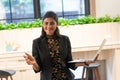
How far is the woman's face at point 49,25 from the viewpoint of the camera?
1.89 m

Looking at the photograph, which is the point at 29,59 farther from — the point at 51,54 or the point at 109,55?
the point at 109,55

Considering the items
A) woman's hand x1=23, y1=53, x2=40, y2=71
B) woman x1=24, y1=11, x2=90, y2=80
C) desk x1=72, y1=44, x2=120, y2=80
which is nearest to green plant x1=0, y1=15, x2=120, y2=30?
desk x1=72, y1=44, x2=120, y2=80

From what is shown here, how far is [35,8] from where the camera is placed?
4641mm

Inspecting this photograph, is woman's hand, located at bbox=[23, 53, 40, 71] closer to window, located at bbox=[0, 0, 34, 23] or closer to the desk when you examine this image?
the desk

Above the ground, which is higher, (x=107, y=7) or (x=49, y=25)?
(x=107, y=7)

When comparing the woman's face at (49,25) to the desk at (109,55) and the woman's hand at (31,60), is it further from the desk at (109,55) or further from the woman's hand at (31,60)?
the desk at (109,55)

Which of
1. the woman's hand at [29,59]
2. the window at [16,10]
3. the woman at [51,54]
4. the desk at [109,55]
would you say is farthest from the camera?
the window at [16,10]

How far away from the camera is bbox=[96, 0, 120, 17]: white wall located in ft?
15.1

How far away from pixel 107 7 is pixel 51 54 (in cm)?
301

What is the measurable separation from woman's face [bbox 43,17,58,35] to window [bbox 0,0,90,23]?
2783 millimetres

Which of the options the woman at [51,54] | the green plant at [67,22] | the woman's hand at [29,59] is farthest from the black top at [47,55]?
the green plant at [67,22]

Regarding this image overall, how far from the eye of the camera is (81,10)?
15.9ft

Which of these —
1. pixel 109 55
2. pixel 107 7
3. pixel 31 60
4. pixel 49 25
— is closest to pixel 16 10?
pixel 107 7

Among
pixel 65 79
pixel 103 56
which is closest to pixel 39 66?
pixel 65 79
